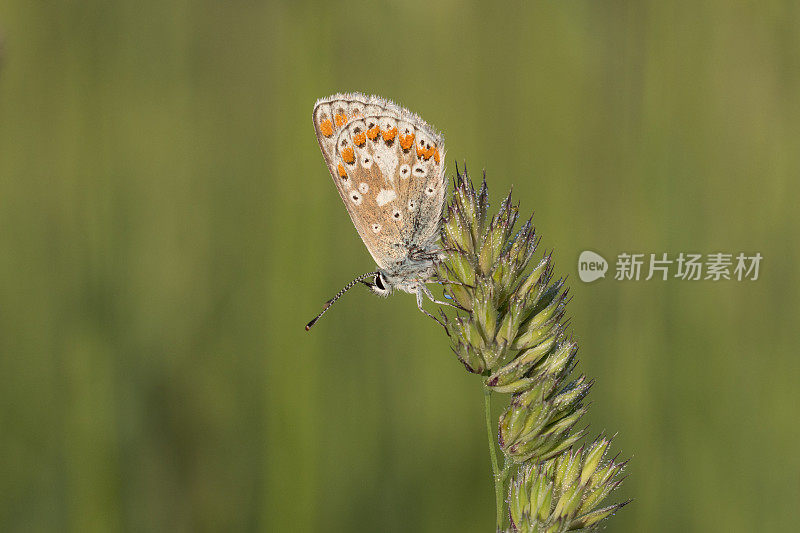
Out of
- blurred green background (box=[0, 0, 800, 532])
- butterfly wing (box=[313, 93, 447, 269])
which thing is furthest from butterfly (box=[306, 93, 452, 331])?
blurred green background (box=[0, 0, 800, 532])

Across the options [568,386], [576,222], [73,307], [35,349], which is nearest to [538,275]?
[568,386]

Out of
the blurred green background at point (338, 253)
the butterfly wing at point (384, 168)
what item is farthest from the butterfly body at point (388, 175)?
the blurred green background at point (338, 253)

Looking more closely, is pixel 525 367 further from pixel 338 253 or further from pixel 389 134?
pixel 338 253

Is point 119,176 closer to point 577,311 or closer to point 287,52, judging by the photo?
point 287,52

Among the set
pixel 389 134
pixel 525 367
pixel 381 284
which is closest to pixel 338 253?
pixel 381 284

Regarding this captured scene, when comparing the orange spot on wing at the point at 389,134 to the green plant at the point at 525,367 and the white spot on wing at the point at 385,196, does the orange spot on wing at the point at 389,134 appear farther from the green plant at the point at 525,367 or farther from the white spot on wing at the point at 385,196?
the green plant at the point at 525,367

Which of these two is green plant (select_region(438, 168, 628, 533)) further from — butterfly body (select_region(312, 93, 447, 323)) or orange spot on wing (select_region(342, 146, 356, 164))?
orange spot on wing (select_region(342, 146, 356, 164))
